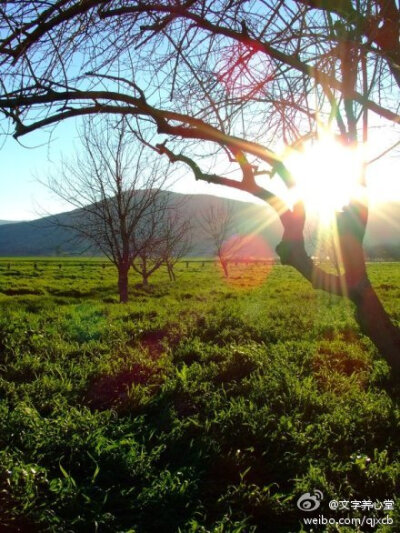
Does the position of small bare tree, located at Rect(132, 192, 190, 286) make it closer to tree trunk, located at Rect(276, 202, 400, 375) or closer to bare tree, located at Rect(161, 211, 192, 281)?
bare tree, located at Rect(161, 211, 192, 281)

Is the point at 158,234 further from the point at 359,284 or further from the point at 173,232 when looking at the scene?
the point at 359,284

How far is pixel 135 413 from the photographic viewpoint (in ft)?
13.3

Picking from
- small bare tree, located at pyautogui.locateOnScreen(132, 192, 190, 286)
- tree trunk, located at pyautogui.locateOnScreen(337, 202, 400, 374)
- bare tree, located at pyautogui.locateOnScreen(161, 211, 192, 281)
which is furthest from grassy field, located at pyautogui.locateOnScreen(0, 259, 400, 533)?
bare tree, located at pyautogui.locateOnScreen(161, 211, 192, 281)

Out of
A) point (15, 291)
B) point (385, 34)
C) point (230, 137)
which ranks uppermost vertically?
point (385, 34)

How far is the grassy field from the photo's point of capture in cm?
261

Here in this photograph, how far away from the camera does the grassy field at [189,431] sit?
8.55 feet

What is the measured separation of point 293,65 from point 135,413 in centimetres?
317

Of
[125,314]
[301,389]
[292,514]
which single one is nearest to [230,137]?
[301,389]

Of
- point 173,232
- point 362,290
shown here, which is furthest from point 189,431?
point 173,232

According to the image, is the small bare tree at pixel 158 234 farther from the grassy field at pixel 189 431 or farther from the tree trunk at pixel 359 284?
the tree trunk at pixel 359 284

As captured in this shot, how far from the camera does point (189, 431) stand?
3.68m

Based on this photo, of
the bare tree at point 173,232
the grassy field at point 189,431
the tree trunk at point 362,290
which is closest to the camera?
the grassy field at point 189,431

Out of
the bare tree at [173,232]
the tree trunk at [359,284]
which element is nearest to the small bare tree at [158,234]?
the bare tree at [173,232]

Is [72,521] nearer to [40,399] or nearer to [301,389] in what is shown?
[40,399]
